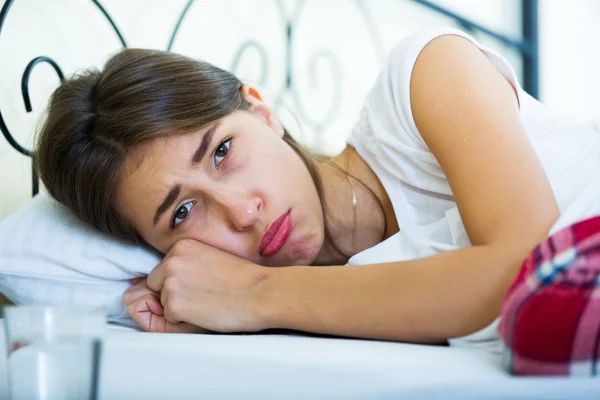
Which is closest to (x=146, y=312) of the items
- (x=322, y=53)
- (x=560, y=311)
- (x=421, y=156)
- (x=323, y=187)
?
(x=323, y=187)

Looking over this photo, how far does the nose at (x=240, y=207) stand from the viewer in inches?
38.1

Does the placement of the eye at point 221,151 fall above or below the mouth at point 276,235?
above

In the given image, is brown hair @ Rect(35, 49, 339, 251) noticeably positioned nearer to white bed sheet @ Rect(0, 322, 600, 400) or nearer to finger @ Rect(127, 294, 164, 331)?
finger @ Rect(127, 294, 164, 331)

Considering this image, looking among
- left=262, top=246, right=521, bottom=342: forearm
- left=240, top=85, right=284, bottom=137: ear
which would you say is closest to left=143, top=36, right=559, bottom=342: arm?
left=262, top=246, right=521, bottom=342: forearm

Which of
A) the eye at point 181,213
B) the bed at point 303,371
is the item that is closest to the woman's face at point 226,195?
the eye at point 181,213

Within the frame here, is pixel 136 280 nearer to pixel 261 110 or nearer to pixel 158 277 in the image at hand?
pixel 158 277

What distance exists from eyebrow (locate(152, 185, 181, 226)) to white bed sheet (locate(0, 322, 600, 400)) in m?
0.32

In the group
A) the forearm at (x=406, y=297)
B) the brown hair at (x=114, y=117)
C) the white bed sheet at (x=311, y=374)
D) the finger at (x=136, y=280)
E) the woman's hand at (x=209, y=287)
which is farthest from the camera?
the finger at (x=136, y=280)

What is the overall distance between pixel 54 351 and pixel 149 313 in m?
0.51

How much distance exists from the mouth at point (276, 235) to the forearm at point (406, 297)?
16cm

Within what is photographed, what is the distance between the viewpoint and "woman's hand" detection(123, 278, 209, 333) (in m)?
1.00

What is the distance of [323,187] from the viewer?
1.15 m

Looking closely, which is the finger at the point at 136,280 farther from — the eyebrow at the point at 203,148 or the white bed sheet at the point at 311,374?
the white bed sheet at the point at 311,374

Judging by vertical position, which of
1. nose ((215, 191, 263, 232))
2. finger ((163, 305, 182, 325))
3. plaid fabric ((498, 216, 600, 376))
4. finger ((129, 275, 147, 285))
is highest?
plaid fabric ((498, 216, 600, 376))
